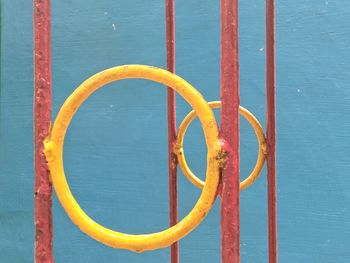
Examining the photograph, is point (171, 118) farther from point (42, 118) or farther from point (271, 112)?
point (42, 118)

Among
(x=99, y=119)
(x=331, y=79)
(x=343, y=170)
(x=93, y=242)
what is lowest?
(x=93, y=242)

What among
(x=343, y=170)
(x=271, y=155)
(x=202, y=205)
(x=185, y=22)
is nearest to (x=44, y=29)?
(x=202, y=205)

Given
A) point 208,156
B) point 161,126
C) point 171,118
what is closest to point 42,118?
point 208,156

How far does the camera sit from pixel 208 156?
0.76 m

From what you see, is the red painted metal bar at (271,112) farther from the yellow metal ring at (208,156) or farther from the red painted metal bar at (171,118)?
the yellow metal ring at (208,156)

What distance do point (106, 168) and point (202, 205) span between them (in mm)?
1424

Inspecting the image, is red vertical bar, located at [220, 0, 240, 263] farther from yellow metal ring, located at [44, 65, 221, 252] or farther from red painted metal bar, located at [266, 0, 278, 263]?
red painted metal bar, located at [266, 0, 278, 263]


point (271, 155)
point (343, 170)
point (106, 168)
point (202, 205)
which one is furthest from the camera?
point (106, 168)

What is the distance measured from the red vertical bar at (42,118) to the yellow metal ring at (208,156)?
0.07ft

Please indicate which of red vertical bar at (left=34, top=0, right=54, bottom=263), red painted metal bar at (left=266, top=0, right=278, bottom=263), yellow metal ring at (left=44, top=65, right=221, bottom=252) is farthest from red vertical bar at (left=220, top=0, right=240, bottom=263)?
red painted metal bar at (left=266, top=0, right=278, bottom=263)

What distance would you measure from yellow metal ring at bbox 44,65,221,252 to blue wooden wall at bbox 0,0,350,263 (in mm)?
1316

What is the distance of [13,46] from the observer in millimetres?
2197

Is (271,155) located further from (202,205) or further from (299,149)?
(299,149)

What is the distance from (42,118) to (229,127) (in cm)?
29
